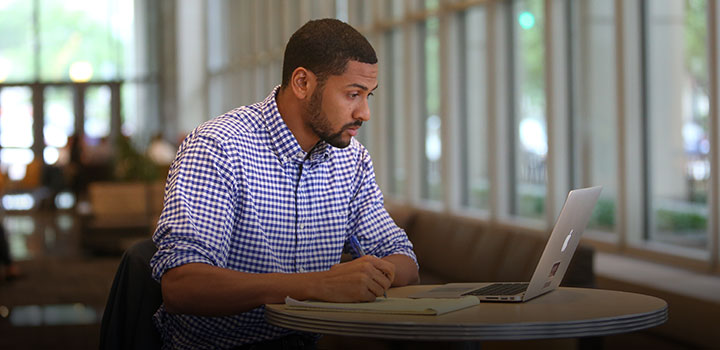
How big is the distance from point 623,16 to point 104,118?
56.9ft

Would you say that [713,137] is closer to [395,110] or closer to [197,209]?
[197,209]

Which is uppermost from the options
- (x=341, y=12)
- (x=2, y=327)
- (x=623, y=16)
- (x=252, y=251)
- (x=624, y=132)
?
(x=341, y=12)

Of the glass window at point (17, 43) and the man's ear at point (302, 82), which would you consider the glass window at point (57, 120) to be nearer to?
the glass window at point (17, 43)

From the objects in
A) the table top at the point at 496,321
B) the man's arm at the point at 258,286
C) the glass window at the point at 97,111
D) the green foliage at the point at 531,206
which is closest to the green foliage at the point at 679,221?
the green foliage at the point at 531,206

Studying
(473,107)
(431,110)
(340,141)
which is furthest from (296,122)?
(431,110)

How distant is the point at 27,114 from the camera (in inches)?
800

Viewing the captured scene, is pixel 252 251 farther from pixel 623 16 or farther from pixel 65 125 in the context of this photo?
pixel 65 125

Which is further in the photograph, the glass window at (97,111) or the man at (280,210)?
the glass window at (97,111)

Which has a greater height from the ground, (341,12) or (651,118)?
(341,12)

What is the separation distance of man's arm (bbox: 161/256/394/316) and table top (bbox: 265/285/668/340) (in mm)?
56

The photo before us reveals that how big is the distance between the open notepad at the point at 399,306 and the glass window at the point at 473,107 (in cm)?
549

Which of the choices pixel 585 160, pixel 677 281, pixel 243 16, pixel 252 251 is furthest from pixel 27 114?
pixel 252 251

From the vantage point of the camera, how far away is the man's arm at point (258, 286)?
182 centimetres

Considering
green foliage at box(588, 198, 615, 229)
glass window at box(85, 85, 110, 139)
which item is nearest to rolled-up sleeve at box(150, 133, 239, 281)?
green foliage at box(588, 198, 615, 229)
